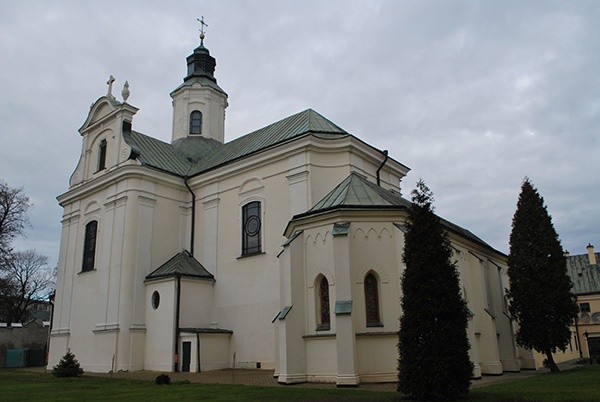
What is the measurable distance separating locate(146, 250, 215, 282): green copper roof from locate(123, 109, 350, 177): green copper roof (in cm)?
480

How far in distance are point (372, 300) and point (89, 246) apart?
63.0ft

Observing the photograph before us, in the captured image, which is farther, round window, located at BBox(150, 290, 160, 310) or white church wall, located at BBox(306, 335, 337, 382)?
round window, located at BBox(150, 290, 160, 310)

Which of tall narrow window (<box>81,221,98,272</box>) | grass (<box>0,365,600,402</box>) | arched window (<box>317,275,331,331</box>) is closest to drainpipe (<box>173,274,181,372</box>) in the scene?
tall narrow window (<box>81,221,98,272</box>)

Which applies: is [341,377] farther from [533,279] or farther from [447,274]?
[533,279]

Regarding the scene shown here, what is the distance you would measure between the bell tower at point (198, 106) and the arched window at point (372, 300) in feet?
69.0

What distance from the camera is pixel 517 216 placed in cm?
2391

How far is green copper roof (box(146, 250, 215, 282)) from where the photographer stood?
1023 inches

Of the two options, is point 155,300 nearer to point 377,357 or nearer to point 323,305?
point 323,305

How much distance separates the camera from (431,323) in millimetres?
11852

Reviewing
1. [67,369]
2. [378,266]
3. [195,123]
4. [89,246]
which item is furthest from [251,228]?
[195,123]

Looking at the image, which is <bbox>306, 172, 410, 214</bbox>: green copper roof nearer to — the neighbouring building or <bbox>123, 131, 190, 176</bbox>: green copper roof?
<bbox>123, 131, 190, 176</bbox>: green copper roof

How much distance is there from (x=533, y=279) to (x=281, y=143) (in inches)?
498

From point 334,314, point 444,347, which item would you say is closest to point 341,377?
point 334,314

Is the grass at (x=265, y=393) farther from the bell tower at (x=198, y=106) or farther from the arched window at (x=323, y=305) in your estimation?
the bell tower at (x=198, y=106)
